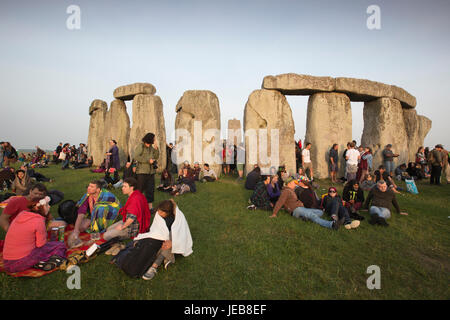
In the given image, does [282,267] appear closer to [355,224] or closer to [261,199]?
[355,224]

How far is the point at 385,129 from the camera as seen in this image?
11797mm

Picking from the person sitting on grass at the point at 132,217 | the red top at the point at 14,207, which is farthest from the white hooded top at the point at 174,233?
the red top at the point at 14,207

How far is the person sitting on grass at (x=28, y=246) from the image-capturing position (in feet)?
9.73

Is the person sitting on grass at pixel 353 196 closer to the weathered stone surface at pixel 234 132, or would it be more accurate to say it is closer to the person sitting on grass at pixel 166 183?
the person sitting on grass at pixel 166 183

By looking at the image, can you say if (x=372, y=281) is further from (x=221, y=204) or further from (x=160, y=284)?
(x=221, y=204)

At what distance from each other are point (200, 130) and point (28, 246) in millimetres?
9473

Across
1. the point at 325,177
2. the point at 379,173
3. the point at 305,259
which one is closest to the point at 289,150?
the point at 325,177

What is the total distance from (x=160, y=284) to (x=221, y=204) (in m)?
3.73

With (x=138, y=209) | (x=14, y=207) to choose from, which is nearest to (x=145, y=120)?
(x=14, y=207)

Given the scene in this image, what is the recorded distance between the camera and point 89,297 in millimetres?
2609

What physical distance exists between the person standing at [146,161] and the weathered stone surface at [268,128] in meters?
5.89

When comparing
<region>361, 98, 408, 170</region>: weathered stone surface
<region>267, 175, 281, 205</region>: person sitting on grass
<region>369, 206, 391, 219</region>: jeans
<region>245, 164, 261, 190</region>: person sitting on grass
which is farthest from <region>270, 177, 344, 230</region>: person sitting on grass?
<region>361, 98, 408, 170</region>: weathered stone surface

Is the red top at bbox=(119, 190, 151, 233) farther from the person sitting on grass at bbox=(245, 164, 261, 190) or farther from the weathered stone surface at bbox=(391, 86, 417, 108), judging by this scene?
the weathered stone surface at bbox=(391, 86, 417, 108)

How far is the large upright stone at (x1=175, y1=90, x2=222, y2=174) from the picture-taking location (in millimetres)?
11977
